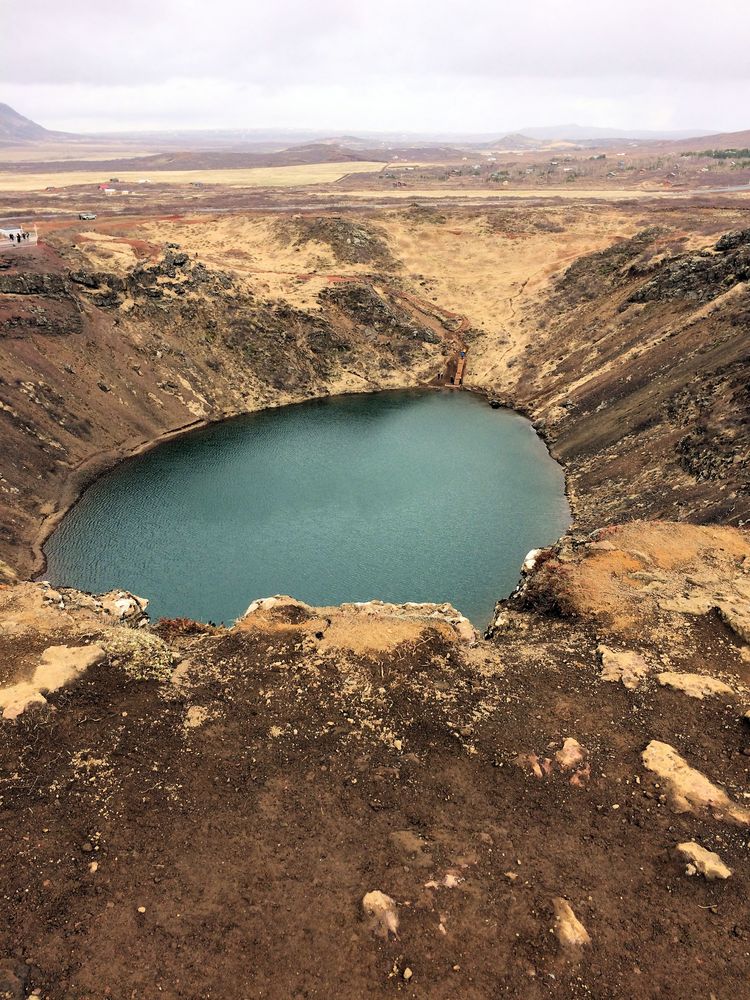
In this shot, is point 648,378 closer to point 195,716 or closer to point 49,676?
point 195,716

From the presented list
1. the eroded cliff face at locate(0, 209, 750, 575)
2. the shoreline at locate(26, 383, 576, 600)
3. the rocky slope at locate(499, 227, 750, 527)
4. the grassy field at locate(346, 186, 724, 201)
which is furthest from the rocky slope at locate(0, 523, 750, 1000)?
the grassy field at locate(346, 186, 724, 201)

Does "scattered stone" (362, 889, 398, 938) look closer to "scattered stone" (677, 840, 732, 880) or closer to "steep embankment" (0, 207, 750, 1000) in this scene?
"steep embankment" (0, 207, 750, 1000)

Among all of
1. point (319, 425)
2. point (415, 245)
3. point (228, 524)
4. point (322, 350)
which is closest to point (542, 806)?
point (228, 524)

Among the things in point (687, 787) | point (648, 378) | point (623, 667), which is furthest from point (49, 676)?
point (648, 378)

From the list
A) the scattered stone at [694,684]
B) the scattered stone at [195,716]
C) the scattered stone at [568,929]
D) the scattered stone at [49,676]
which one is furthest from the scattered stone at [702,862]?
the scattered stone at [49,676]

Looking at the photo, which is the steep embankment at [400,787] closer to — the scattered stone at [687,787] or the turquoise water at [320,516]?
the scattered stone at [687,787]

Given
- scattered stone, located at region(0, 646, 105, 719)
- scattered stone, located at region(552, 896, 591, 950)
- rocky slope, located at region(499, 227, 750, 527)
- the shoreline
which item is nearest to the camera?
Result: scattered stone, located at region(552, 896, 591, 950)
